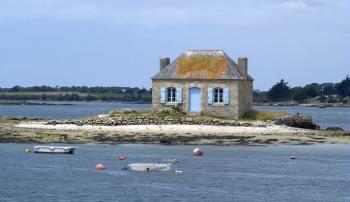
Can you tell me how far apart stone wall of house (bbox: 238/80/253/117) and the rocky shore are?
226cm

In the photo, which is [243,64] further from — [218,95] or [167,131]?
[167,131]

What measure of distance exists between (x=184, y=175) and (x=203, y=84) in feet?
66.7

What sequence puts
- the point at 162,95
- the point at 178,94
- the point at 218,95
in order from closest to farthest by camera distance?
the point at 218,95 < the point at 178,94 < the point at 162,95

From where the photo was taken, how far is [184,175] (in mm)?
40906

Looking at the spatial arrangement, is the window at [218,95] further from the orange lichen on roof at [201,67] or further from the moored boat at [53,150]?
the moored boat at [53,150]

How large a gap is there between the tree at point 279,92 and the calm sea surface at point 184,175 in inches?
5271

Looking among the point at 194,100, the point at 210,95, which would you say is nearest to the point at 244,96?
the point at 210,95

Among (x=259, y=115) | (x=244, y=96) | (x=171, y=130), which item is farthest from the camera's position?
(x=259, y=115)

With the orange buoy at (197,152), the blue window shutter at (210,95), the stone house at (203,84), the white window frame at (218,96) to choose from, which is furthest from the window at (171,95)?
the orange buoy at (197,152)

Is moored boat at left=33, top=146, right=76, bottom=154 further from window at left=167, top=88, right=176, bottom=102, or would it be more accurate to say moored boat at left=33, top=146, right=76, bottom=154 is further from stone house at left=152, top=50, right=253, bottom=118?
window at left=167, top=88, right=176, bottom=102

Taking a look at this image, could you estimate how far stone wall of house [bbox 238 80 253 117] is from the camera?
201 ft

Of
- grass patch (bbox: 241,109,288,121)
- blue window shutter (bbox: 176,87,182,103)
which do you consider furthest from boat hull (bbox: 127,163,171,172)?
grass patch (bbox: 241,109,288,121)

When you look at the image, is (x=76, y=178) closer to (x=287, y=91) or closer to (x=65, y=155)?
(x=65, y=155)

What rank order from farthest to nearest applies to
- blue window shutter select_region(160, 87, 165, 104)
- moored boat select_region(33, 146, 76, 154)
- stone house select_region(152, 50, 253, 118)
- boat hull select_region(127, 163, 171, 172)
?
blue window shutter select_region(160, 87, 165, 104) < stone house select_region(152, 50, 253, 118) < moored boat select_region(33, 146, 76, 154) < boat hull select_region(127, 163, 171, 172)
